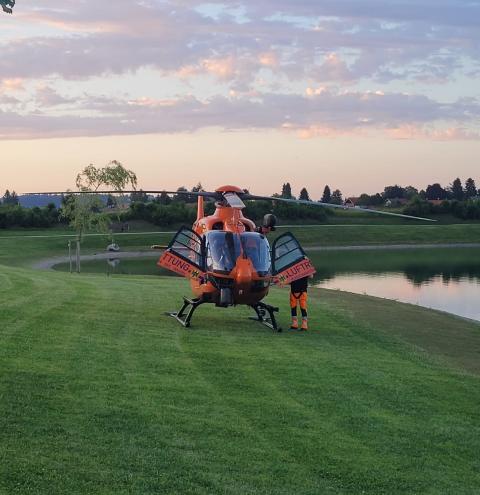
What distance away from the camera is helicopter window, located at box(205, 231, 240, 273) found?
690 inches

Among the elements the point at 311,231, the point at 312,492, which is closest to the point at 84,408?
the point at 312,492

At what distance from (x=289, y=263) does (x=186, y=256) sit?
231cm

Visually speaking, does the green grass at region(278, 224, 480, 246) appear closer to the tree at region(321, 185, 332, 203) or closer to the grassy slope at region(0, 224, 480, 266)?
the grassy slope at region(0, 224, 480, 266)

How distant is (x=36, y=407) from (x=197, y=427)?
1.94 meters

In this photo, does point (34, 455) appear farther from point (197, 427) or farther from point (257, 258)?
point (257, 258)

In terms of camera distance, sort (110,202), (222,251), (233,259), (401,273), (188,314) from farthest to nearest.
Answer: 1. (110,202)
2. (401,273)
3. (188,314)
4. (222,251)
5. (233,259)

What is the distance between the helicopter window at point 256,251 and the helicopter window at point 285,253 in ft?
2.57

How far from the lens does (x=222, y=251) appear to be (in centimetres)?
1766

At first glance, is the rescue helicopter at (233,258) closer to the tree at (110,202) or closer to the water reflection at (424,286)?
the water reflection at (424,286)

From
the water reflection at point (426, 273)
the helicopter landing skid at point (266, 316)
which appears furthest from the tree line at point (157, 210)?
the helicopter landing skid at point (266, 316)

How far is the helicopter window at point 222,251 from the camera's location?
17531mm

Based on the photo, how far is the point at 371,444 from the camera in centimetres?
991

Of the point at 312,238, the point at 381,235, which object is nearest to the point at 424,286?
the point at 312,238

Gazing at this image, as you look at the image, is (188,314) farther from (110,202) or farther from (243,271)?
(110,202)
